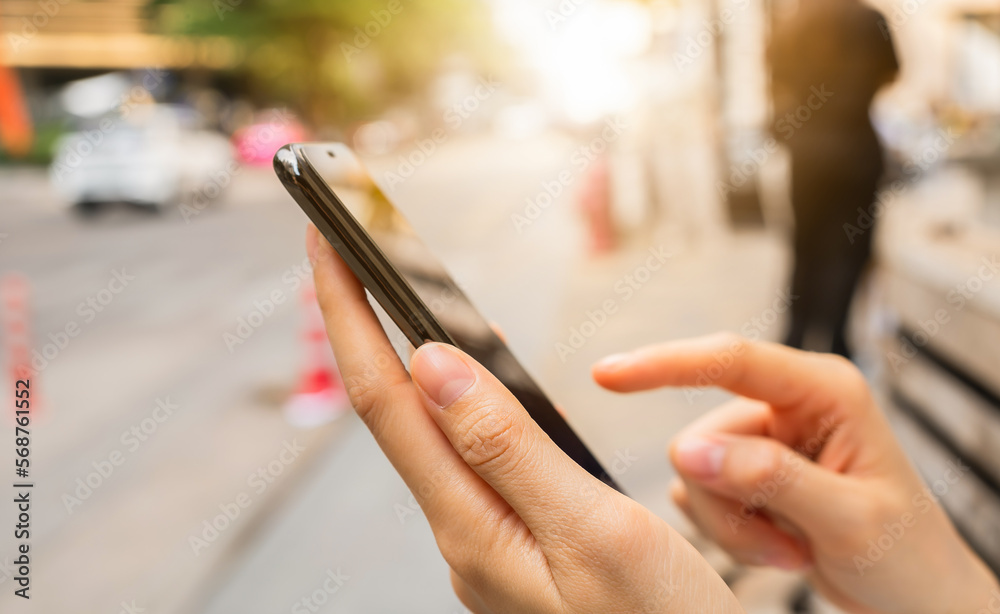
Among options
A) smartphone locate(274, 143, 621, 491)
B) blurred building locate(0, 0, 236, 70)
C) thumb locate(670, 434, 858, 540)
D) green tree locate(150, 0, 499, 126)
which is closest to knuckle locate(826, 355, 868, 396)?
thumb locate(670, 434, 858, 540)

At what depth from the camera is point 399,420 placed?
28.5 inches

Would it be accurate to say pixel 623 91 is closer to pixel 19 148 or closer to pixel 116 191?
pixel 116 191

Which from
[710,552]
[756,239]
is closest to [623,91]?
[756,239]

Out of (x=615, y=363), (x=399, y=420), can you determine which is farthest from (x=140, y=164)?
(x=399, y=420)

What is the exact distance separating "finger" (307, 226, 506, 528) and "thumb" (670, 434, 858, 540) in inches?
24.4

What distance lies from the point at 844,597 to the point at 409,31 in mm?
34246

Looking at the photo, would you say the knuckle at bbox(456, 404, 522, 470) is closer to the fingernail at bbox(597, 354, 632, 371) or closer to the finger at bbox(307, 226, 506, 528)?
the finger at bbox(307, 226, 506, 528)

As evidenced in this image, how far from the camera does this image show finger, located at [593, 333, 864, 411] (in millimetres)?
1145

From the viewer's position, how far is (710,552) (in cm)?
180

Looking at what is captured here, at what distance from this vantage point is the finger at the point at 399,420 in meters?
0.72

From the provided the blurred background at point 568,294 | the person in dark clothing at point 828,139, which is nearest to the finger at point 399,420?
the blurred background at point 568,294

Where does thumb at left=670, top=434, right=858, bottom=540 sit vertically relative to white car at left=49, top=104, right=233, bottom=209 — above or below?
below

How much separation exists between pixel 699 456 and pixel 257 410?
12.7ft

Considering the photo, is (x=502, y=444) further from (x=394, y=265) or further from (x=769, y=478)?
(x=769, y=478)
